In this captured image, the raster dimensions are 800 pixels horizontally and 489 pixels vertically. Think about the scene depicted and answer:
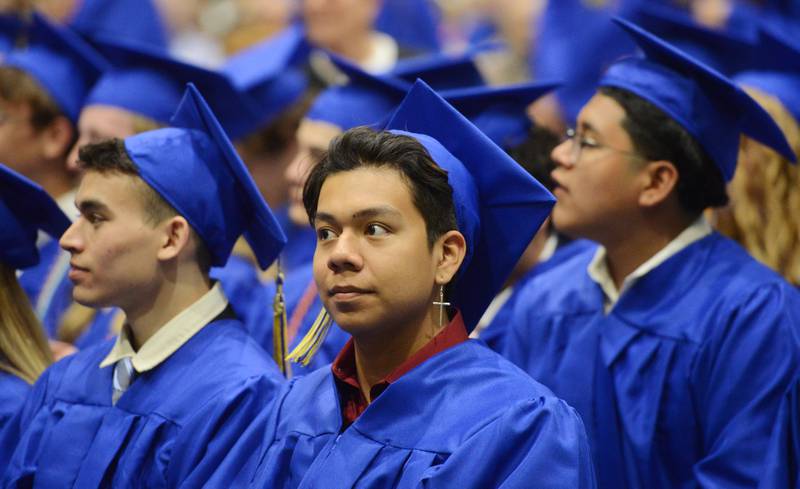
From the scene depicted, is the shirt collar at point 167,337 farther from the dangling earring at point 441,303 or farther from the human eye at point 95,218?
the dangling earring at point 441,303

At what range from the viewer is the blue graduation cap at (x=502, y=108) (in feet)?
14.3

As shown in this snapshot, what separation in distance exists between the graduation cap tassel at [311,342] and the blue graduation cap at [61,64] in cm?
268

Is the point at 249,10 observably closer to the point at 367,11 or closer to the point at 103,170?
the point at 367,11

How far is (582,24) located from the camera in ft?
23.6

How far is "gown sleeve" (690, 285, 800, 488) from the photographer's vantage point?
337cm

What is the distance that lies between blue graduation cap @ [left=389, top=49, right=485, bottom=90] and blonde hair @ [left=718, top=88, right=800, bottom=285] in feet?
4.10

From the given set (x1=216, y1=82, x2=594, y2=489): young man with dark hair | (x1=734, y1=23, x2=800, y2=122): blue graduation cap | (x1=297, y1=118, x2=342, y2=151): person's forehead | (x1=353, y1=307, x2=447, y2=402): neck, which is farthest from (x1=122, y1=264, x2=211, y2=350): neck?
(x1=734, y1=23, x2=800, y2=122): blue graduation cap

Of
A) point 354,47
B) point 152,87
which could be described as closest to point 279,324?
point 152,87

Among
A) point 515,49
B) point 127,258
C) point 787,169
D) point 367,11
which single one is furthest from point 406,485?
point 515,49

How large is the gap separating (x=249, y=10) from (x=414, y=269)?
265 inches

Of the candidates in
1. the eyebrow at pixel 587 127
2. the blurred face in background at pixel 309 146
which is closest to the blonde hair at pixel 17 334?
the blurred face in background at pixel 309 146

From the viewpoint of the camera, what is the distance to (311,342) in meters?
3.04

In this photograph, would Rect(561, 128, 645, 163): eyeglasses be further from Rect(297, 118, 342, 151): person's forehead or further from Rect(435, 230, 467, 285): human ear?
Rect(297, 118, 342, 151): person's forehead

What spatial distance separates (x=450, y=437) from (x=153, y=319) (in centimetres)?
119
